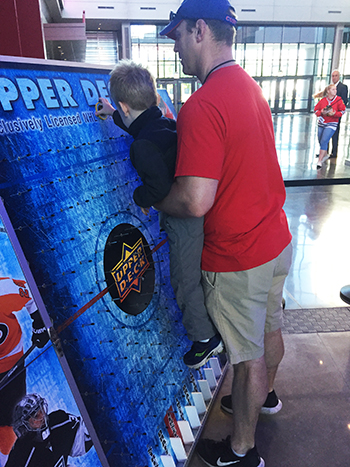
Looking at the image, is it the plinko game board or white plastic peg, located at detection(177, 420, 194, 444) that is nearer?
the plinko game board

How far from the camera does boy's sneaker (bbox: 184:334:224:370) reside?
1.70m

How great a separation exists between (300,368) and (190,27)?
1985 millimetres

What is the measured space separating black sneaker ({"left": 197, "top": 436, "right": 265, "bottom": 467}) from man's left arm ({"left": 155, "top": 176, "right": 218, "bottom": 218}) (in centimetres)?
111

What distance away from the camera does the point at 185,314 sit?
5.59 ft

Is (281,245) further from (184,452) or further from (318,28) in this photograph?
(318,28)

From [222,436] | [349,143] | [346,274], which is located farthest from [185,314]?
[349,143]

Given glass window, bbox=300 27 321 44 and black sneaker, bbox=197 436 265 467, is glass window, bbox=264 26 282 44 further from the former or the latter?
black sneaker, bbox=197 436 265 467

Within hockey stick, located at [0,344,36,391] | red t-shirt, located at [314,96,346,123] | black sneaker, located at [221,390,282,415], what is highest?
hockey stick, located at [0,344,36,391]

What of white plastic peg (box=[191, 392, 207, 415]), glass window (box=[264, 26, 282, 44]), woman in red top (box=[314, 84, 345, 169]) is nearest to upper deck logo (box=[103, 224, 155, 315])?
white plastic peg (box=[191, 392, 207, 415])

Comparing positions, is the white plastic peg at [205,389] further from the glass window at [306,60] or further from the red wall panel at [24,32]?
the glass window at [306,60]

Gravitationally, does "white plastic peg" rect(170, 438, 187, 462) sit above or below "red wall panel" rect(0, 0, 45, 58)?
below

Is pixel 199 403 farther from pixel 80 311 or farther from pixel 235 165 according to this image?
pixel 235 165

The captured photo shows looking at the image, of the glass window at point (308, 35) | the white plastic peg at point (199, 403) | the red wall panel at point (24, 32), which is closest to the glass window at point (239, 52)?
the glass window at point (308, 35)

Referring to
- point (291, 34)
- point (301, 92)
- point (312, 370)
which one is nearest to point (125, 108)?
point (312, 370)
